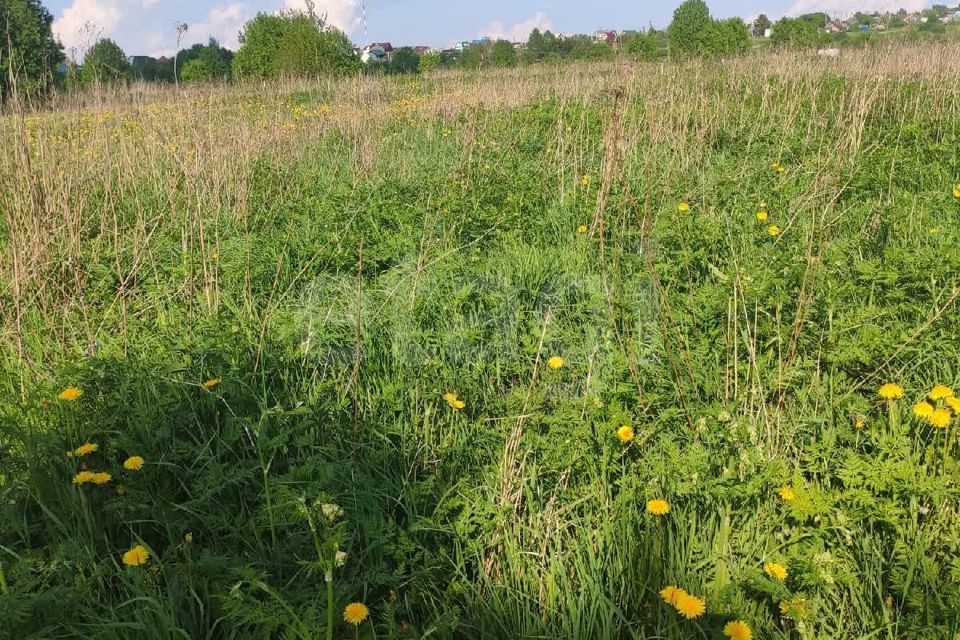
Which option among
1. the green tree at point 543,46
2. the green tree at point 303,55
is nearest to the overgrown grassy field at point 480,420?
the green tree at point 303,55

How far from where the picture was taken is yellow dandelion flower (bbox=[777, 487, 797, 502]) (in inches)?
63.1

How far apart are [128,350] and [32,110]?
1590mm

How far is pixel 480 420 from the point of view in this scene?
2123 millimetres

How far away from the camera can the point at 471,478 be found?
6.54ft

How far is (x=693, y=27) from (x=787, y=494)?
2829 centimetres

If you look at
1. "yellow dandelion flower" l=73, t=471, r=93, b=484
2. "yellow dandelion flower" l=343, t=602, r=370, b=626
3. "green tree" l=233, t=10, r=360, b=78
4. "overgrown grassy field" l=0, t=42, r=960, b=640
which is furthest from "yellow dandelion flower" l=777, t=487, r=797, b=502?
"green tree" l=233, t=10, r=360, b=78

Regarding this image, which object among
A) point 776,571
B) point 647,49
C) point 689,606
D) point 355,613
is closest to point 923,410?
point 776,571

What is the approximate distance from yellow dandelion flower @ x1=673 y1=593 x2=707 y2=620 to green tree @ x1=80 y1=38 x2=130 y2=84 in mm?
3793

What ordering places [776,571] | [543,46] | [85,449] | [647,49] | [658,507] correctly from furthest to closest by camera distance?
[543,46], [647,49], [85,449], [658,507], [776,571]

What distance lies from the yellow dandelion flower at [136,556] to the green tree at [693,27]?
20217 mm

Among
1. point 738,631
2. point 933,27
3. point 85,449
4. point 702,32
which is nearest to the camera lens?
point 738,631

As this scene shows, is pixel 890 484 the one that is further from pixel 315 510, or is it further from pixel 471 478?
pixel 315 510

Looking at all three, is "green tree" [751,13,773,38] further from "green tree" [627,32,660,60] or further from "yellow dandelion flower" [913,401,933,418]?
"yellow dandelion flower" [913,401,933,418]

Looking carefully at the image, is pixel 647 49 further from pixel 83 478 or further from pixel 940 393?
pixel 83 478
